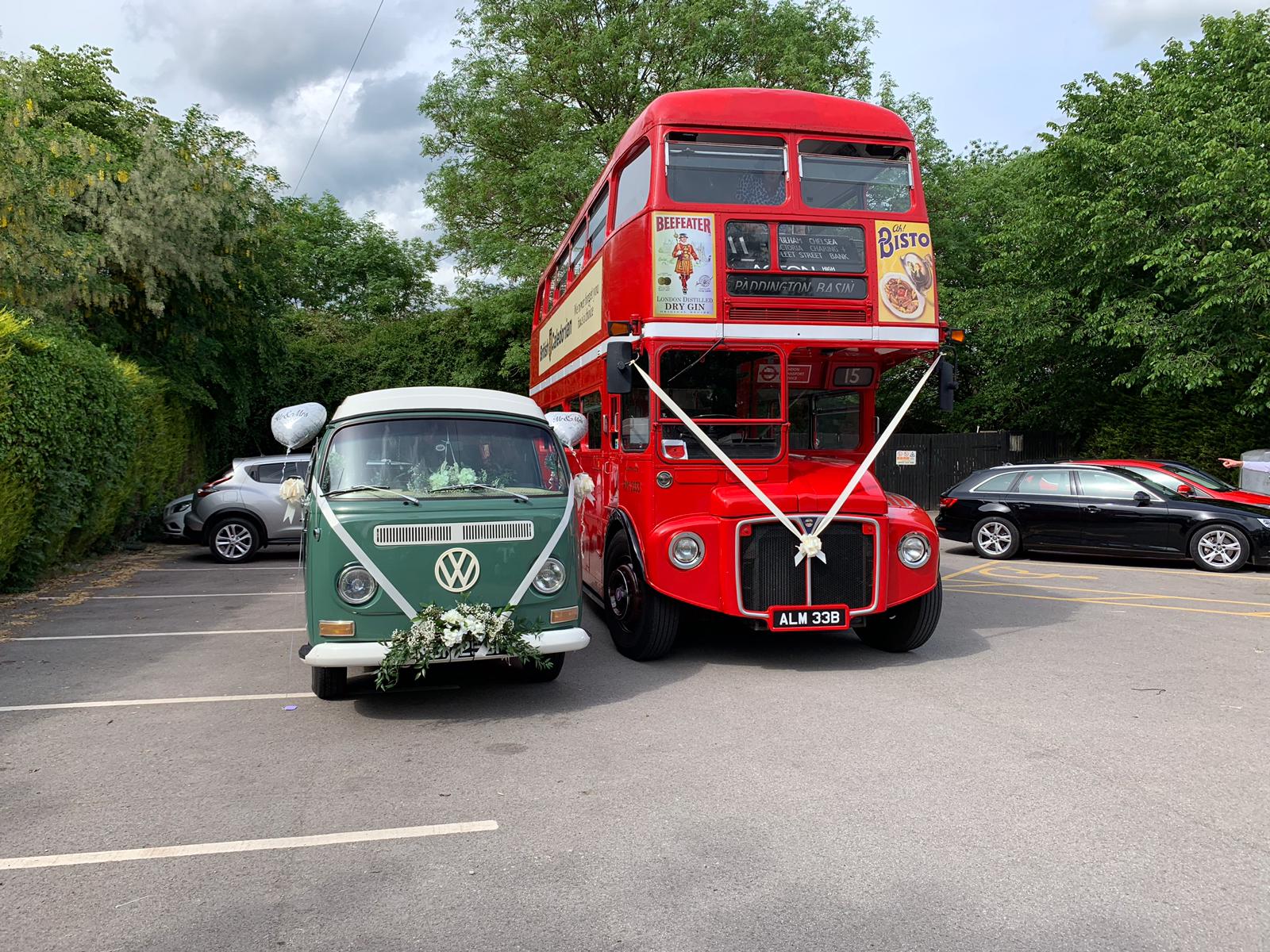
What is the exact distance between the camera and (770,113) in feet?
26.6

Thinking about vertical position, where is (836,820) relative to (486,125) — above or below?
below

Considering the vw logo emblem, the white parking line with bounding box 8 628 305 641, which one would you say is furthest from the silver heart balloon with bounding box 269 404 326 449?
the white parking line with bounding box 8 628 305 641

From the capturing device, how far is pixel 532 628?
243 inches

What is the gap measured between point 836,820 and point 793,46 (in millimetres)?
24180

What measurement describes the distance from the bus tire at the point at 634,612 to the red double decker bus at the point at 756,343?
2cm

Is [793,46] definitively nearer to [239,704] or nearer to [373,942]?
[239,704]

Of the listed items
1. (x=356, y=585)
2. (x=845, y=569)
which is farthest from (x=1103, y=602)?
(x=356, y=585)

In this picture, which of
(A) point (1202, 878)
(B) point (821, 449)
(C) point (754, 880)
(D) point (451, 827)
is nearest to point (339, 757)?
(D) point (451, 827)

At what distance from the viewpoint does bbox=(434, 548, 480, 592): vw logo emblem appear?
6039 millimetres

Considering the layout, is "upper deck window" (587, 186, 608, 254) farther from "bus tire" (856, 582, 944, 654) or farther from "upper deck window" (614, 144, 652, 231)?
"bus tire" (856, 582, 944, 654)

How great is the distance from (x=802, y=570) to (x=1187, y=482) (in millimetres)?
9081

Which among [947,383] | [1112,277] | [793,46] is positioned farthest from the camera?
[793,46]

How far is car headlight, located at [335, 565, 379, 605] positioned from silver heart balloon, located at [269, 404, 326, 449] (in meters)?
1.55

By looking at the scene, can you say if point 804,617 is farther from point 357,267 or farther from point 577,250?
point 357,267
